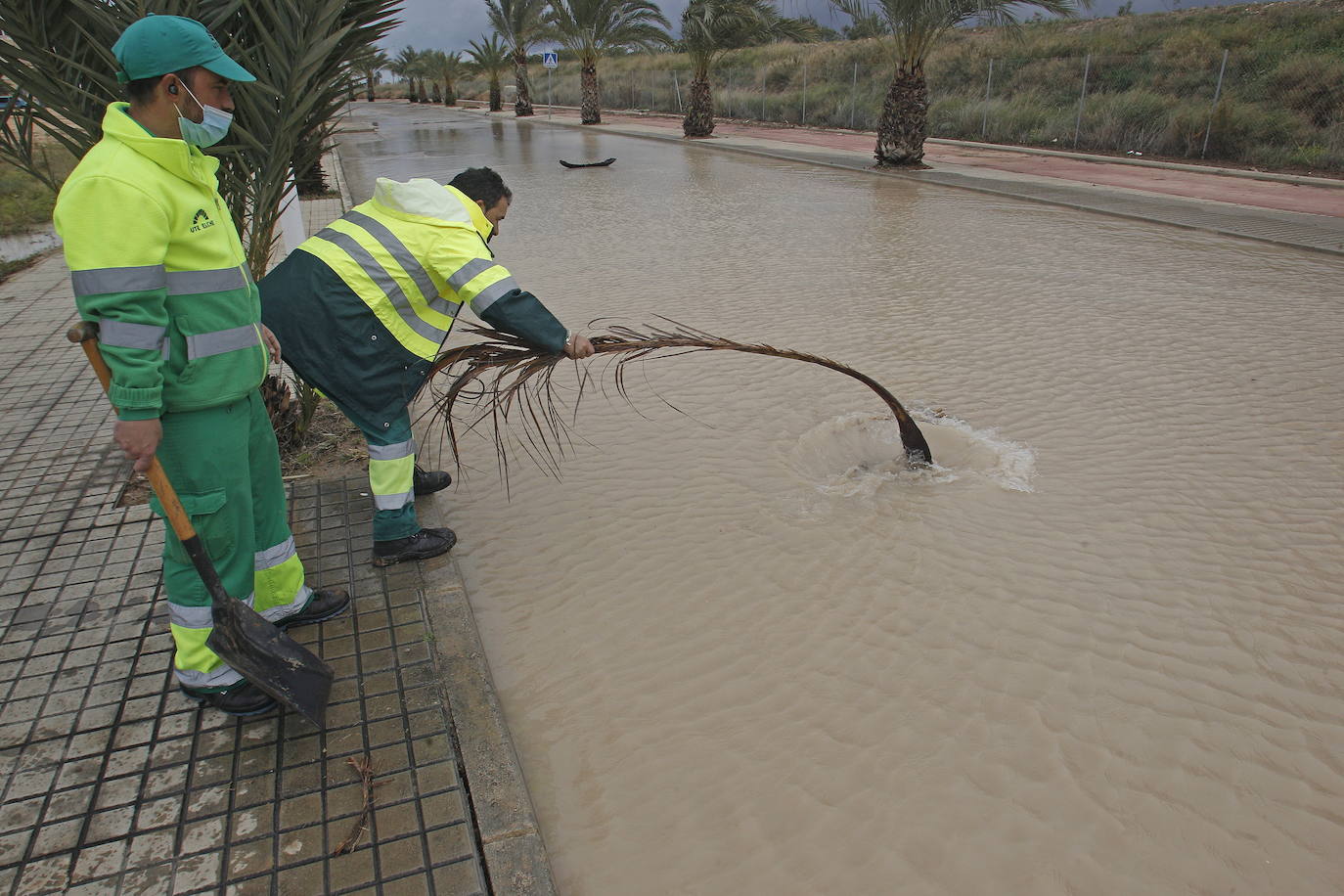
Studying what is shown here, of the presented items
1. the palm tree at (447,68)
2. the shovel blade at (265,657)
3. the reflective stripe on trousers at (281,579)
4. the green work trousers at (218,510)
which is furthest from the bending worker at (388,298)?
the palm tree at (447,68)

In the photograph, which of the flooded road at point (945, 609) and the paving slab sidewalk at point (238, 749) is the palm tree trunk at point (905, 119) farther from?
the paving slab sidewalk at point (238, 749)

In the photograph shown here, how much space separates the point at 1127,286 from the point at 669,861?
773 centimetres

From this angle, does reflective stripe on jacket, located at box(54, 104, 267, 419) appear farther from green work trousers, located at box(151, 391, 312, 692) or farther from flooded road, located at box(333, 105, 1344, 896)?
flooded road, located at box(333, 105, 1344, 896)

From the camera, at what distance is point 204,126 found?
2.54m

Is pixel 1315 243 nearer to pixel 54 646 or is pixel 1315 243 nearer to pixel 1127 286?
pixel 1127 286

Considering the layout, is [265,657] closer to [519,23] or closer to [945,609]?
[945,609]

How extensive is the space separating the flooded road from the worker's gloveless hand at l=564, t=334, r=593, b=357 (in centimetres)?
105

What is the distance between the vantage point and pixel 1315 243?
32.2 feet

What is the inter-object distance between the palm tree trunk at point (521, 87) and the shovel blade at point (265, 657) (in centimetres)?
3736

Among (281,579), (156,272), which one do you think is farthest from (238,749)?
(156,272)

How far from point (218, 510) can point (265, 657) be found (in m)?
0.46

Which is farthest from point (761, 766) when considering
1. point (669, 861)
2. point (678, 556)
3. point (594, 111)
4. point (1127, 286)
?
point (594, 111)

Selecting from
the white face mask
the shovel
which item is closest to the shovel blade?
the shovel

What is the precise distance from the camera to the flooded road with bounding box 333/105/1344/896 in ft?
8.61
